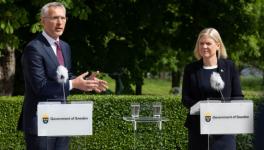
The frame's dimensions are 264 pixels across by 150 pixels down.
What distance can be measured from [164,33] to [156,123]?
7.26 meters

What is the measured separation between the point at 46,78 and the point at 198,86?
1.27 metres

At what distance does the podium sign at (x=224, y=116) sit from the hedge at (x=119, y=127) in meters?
5.33

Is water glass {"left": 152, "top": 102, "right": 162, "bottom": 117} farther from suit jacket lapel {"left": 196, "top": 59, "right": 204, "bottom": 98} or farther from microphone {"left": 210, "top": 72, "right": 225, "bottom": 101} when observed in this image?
microphone {"left": 210, "top": 72, "right": 225, "bottom": 101}

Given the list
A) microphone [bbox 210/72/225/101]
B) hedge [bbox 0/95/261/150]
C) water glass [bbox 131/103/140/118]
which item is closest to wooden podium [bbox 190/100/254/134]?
microphone [bbox 210/72/225/101]

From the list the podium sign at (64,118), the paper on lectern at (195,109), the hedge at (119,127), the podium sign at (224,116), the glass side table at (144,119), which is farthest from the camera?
the hedge at (119,127)

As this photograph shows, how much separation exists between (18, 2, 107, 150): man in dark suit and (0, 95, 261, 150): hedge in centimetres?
546

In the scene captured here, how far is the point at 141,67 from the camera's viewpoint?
17438 mm

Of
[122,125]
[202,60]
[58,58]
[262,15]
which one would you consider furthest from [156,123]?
[262,15]

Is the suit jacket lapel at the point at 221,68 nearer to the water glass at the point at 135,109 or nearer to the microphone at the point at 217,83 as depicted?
the microphone at the point at 217,83

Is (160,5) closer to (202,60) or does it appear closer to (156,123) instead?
(156,123)

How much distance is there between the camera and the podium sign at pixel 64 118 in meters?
4.34

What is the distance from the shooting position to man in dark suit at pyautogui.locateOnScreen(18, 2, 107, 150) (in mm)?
4496

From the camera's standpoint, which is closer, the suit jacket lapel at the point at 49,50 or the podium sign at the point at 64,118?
the podium sign at the point at 64,118

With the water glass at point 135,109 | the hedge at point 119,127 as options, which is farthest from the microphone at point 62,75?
the hedge at point 119,127
